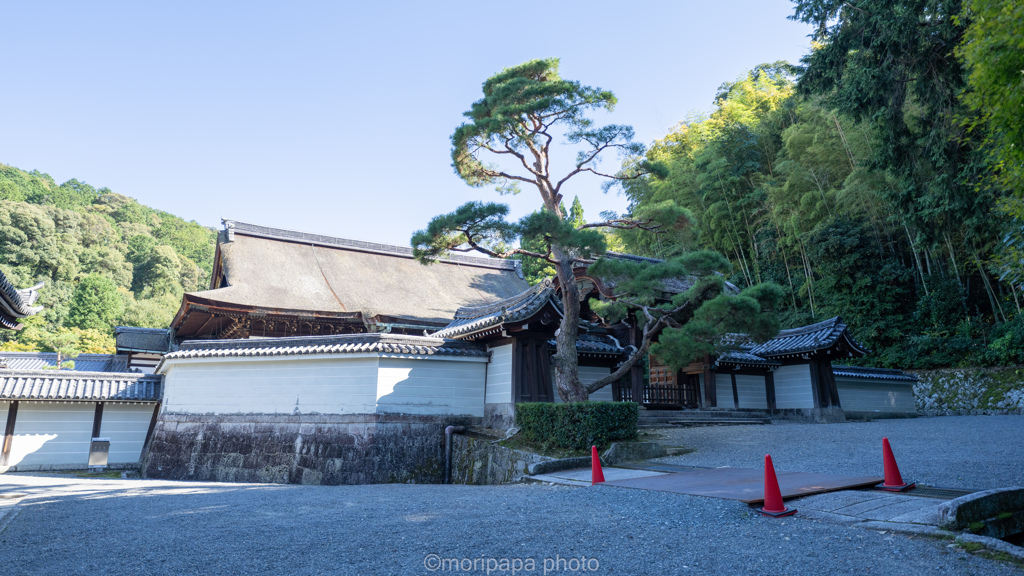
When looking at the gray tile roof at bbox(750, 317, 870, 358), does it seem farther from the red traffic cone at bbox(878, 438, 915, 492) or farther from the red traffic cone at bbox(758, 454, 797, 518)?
the red traffic cone at bbox(758, 454, 797, 518)

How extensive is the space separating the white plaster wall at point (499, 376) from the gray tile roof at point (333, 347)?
283 mm

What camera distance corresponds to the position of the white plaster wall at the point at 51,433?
37.9 ft

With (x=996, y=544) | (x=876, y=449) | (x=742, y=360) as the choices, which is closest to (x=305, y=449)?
(x=876, y=449)

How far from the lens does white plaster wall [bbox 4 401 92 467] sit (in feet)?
37.9

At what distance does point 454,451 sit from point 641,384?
5.65 metres

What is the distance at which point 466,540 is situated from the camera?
148 inches

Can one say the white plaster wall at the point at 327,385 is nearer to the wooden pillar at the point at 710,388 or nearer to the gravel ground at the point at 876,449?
the gravel ground at the point at 876,449

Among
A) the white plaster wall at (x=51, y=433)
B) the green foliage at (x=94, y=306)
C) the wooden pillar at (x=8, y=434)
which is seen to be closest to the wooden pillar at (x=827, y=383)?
the white plaster wall at (x=51, y=433)

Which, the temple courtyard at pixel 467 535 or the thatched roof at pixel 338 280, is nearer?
the temple courtyard at pixel 467 535

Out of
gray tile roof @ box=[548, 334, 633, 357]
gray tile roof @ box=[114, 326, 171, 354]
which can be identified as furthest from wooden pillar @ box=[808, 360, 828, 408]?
gray tile roof @ box=[114, 326, 171, 354]

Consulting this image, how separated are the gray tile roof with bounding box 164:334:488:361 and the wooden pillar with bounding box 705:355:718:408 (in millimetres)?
6722

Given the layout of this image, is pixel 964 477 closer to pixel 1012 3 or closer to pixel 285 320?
pixel 1012 3

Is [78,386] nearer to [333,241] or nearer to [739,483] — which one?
[333,241]

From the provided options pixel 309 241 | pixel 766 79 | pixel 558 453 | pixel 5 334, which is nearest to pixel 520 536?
pixel 558 453
